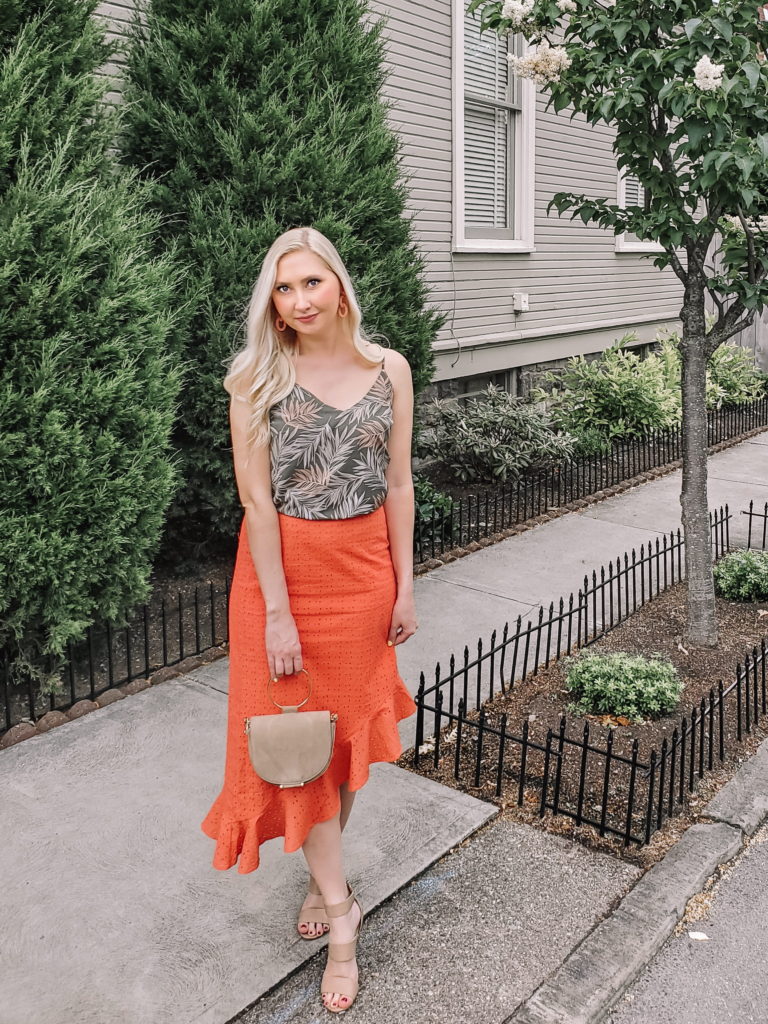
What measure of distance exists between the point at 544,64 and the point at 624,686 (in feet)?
10.1

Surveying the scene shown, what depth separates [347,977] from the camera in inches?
105

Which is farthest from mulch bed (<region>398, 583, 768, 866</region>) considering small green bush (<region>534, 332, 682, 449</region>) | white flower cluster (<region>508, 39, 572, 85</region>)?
small green bush (<region>534, 332, 682, 449</region>)

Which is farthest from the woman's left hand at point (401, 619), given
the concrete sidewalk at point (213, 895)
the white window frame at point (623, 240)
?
the white window frame at point (623, 240)

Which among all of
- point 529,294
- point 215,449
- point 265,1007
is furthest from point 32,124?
point 529,294

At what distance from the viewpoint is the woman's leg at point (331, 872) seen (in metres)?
2.69

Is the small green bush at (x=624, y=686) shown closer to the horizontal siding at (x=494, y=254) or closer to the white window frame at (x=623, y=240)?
the horizontal siding at (x=494, y=254)

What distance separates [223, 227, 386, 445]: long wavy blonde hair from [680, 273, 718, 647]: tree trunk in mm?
2985

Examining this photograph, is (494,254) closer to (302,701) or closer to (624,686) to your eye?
(624,686)

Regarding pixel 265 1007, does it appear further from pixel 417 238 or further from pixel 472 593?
pixel 417 238

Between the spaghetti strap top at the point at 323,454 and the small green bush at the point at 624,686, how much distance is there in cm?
225

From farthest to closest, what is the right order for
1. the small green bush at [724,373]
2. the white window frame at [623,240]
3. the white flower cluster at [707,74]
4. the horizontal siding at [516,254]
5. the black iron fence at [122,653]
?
the white window frame at [623,240], the small green bush at [724,373], the horizontal siding at [516,254], the black iron fence at [122,653], the white flower cluster at [707,74]

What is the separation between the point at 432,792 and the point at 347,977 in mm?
1143

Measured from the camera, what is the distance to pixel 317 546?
2.58 m

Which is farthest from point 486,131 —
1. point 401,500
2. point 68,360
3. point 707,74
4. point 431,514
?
point 401,500
